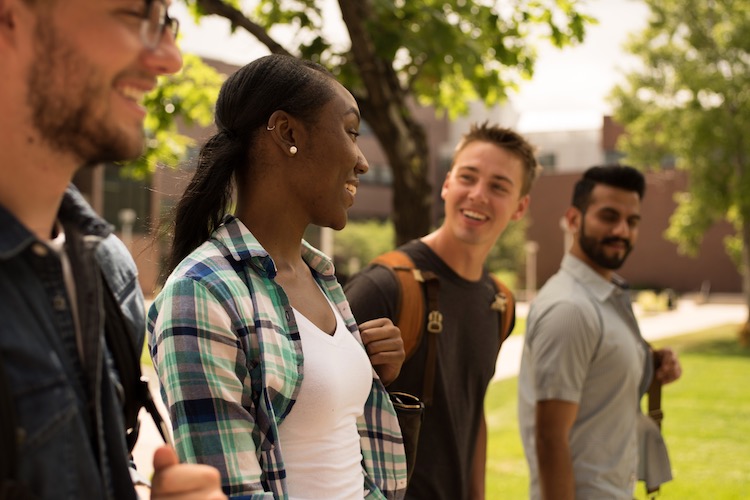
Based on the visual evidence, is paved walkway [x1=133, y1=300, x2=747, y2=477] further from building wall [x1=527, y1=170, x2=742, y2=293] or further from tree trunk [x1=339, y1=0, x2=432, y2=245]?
building wall [x1=527, y1=170, x2=742, y2=293]

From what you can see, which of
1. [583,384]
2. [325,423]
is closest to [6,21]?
[325,423]

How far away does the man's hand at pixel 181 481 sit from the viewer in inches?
55.1

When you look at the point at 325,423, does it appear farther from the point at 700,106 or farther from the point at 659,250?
the point at 659,250

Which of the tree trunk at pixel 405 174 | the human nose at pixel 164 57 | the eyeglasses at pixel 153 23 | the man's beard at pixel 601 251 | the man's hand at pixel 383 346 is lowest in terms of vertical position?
the man's hand at pixel 383 346

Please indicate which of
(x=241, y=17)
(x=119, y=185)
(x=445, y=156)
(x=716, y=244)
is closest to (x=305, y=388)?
(x=241, y=17)

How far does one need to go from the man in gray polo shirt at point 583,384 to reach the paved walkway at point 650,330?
472 cm

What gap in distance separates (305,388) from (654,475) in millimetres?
2702

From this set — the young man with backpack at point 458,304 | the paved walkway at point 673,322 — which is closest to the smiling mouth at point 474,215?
the young man with backpack at point 458,304

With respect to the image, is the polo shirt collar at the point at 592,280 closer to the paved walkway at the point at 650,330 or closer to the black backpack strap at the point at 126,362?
the black backpack strap at the point at 126,362

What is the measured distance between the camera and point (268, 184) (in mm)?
2328

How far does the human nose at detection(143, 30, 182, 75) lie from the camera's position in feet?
4.66

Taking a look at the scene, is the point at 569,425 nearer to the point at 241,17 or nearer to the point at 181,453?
the point at 181,453

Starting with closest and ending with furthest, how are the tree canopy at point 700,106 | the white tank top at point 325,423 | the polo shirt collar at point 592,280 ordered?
the white tank top at point 325,423, the polo shirt collar at point 592,280, the tree canopy at point 700,106

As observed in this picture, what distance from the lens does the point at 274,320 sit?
6.81ft
